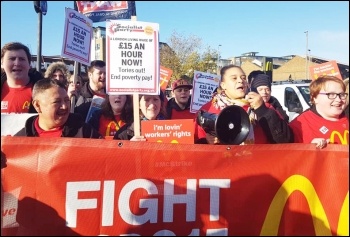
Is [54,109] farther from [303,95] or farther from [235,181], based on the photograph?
[303,95]

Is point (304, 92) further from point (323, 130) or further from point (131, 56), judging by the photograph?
point (131, 56)

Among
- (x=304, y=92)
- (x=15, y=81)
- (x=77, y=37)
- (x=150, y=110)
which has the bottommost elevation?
(x=150, y=110)

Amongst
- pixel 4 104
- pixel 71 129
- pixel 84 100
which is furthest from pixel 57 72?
pixel 71 129

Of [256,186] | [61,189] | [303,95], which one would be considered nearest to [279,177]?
[256,186]

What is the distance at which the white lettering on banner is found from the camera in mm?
3180

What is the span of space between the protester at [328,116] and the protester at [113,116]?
1770mm

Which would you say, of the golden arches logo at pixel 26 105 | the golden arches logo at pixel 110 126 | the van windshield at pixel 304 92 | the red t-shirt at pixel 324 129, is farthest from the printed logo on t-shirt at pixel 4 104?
the van windshield at pixel 304 92

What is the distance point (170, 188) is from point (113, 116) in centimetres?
153

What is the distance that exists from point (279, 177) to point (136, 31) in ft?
5.46

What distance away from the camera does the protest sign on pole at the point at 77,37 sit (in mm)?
5387

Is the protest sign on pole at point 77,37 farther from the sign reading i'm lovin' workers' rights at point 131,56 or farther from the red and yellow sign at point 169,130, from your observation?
the red and yellow sign at point 169,130

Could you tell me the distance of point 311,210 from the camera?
3438 millimetres

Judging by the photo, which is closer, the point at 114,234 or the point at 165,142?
the point at 114,234

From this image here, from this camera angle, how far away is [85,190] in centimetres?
319
